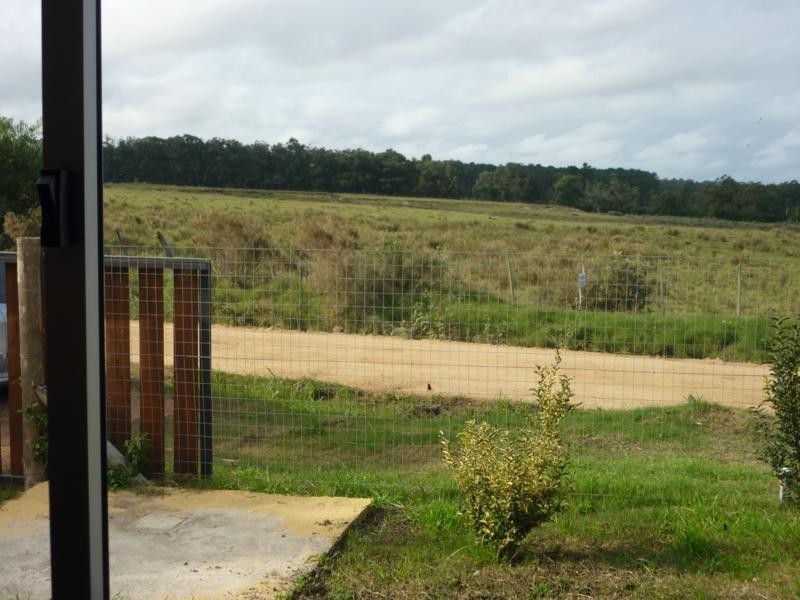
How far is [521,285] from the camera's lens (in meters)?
10.0

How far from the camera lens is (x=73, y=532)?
6.59 feet

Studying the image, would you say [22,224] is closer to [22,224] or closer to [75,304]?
[22,224]

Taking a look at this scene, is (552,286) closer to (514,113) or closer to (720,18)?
(514,113)

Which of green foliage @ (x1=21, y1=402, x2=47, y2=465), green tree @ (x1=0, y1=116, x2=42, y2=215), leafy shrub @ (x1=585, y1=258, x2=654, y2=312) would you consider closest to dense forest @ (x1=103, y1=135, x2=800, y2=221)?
green tree @ (x1=0, y1=116, x2=42, y2=215)

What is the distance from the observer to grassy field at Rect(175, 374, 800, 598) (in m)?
3.18

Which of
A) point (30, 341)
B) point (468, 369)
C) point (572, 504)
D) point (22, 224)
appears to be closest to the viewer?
point (572, 504)

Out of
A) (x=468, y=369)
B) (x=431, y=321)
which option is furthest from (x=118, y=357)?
(x=468, y=369)

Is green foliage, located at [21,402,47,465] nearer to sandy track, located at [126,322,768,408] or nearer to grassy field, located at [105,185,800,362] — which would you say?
grassy field, located at [105,185,800,362]

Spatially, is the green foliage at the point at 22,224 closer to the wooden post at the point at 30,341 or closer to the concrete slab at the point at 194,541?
the wooden post at the point at 30,341

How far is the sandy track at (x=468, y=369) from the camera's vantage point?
6875 millimetres

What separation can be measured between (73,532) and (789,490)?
10.1 ft

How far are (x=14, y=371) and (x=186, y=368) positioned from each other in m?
0.86

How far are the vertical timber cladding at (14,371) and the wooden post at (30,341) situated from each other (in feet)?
0.31

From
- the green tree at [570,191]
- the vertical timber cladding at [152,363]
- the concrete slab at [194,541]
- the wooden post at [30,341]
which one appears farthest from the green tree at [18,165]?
the green tree at [570,191]
